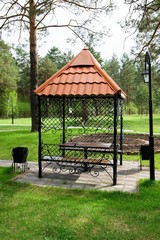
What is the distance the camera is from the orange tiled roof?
517cm

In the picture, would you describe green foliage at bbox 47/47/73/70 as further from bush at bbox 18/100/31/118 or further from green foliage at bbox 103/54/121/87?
bush at bbox 18/100/31/118

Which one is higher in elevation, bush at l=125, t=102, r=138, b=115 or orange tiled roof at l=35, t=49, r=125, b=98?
orange tiled roof at l=35, t=49, r=125, b=98

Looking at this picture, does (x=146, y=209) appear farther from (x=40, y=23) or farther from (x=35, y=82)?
(x=40, y=23)

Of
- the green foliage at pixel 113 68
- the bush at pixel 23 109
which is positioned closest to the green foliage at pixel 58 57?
the green foliage at pixel 113 68

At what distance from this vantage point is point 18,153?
19.8ft

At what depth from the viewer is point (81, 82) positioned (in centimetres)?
541

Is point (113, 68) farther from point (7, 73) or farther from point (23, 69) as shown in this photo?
point (7, 73)

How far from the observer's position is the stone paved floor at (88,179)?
16.8 feet

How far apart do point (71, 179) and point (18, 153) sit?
1.43 m

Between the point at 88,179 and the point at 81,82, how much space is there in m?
2.08

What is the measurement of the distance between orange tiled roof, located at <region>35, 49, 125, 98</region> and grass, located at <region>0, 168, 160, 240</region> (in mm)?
1926

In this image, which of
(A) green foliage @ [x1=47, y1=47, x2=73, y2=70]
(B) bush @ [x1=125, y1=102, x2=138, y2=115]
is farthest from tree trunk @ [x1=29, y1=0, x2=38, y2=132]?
(B) bush @ [x1=125, y1=102, x2=138, y2=115]

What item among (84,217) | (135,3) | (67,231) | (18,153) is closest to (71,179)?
(18,153)

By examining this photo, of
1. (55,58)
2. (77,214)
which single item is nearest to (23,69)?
(55,58)
